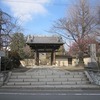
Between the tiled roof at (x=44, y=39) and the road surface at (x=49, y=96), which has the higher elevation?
the tiled roof at (x=44, y=39)

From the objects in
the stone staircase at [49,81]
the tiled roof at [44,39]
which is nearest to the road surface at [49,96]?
the stone staircase at [49,81]

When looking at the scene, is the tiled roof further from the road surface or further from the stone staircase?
the road surface

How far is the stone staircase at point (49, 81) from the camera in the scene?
21500mm

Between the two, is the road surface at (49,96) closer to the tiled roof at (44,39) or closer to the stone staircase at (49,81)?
the stone staircase at (49,81)

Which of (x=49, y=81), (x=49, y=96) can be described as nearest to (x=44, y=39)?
(x=49, y=81)

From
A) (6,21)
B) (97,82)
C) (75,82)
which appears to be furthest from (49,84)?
(6,21)

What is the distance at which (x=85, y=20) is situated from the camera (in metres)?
41.5

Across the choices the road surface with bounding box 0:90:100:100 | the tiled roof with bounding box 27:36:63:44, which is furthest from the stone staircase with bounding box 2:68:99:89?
the tiled roof with bounding box 27:36:63:44

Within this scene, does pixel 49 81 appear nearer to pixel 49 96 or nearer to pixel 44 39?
pixel 49 96

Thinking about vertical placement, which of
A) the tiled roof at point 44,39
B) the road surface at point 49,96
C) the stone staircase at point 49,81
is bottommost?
the road surface at point 49,96

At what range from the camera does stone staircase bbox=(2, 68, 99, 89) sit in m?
21.5

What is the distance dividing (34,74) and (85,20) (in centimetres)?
1891

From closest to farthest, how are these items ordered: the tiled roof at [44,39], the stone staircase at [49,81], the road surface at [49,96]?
the road surface at [49,96] < the stone staircase at [49,81] < the tiled roof at [44,39]

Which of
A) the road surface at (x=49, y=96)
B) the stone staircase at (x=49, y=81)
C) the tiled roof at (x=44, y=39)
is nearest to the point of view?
the road surface at (x=49, y=96)
